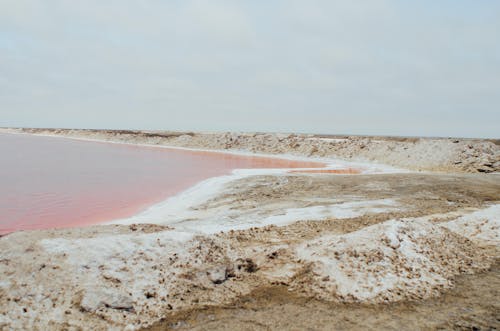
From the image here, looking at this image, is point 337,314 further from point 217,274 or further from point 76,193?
point 76,193

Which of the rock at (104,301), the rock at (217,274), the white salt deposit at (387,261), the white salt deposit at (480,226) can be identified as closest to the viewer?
the rock at (104,301)

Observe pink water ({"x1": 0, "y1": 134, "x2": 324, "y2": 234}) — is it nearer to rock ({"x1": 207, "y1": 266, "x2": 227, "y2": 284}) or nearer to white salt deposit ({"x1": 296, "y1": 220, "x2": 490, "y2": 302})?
rock ({"x1": 207, "y1": 266, "x2": 227, "y2": 284})

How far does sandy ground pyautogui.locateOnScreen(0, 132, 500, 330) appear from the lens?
5.16m

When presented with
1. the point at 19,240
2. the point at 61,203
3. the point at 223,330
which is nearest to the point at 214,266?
the point at 223,330

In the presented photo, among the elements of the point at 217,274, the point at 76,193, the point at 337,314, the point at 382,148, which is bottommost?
the point at 76,193

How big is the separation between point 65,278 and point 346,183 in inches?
583

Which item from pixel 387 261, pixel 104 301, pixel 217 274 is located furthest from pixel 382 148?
pixel 104 301

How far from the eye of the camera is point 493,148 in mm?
33188

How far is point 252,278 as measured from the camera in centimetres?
668

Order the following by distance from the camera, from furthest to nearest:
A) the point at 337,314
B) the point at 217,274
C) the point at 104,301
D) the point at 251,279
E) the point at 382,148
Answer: the point at 382,148, the point at 251,279, the point at 217,274, the point at 337,314, the point at 104,301

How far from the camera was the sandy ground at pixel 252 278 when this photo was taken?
5.16 metres

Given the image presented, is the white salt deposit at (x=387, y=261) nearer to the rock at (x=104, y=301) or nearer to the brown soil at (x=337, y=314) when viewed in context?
the brown soil at (x=337, y=314)

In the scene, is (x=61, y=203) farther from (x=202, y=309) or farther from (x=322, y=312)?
(x=322, y=312)

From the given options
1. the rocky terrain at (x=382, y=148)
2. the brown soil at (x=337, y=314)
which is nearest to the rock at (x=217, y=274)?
the brown soil at (x=337, y=314)
